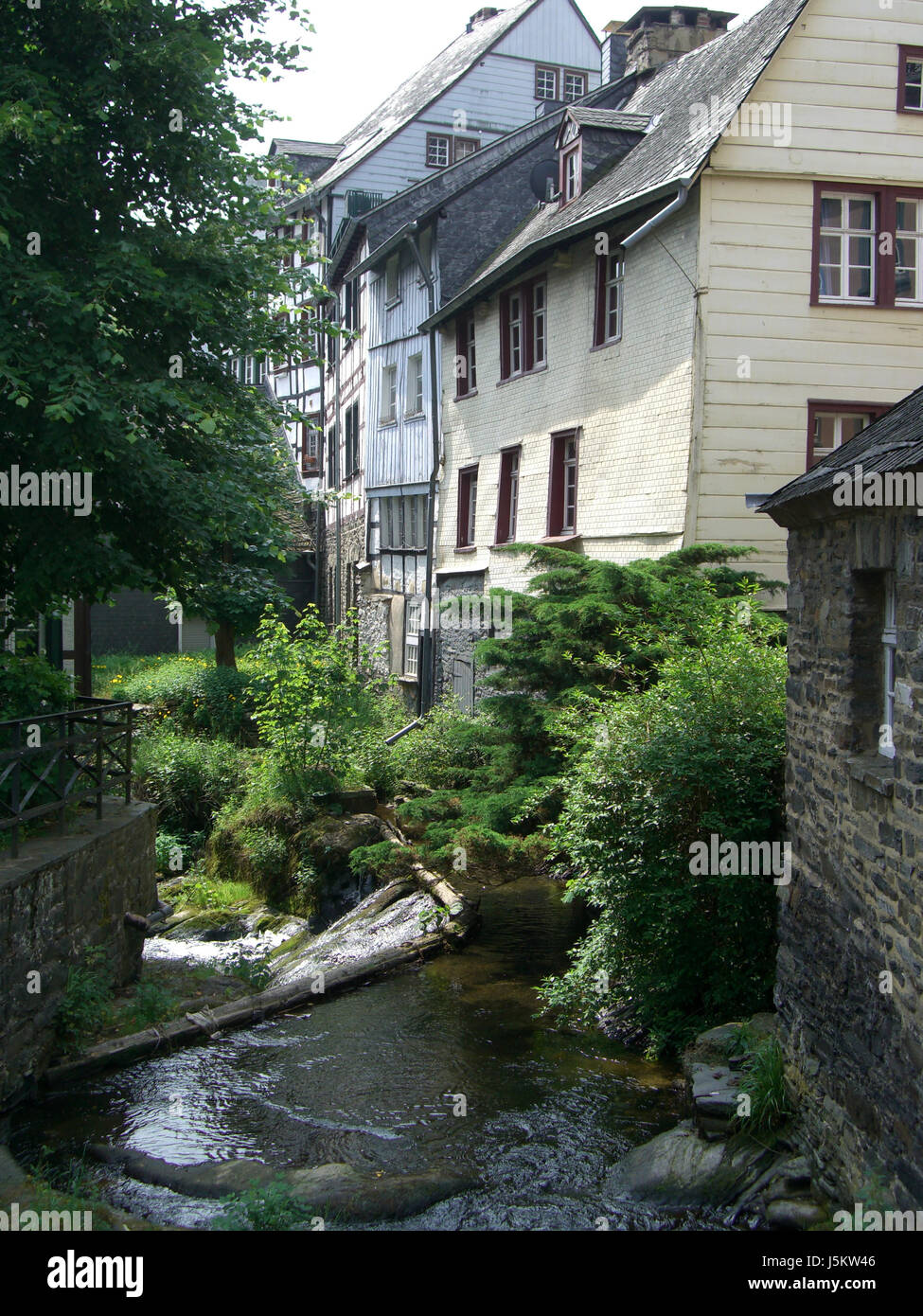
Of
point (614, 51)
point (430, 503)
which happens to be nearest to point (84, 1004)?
point (430, 503)

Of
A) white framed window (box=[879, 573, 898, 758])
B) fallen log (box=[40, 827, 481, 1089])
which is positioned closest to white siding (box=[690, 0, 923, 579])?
fallen log (box=[40, 827, 481, 1089])

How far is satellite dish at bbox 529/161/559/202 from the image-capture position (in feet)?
71.7

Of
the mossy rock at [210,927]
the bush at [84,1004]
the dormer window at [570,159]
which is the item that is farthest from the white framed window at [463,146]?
the bush at [84,1004]

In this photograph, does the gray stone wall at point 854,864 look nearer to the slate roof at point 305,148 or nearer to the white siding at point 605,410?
the white siding at point 605,410

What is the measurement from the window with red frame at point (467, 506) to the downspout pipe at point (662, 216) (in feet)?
22.3

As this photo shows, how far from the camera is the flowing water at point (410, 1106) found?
22.3ft

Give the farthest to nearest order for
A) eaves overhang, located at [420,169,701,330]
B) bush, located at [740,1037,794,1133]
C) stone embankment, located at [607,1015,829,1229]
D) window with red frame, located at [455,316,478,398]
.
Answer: window with red frame, located at [455,316,478,398], eaves overhang, located at [420,169,701,330], bush, located at [740,1037,794,1133], stone embankment, located at [607,1015,829,1229]

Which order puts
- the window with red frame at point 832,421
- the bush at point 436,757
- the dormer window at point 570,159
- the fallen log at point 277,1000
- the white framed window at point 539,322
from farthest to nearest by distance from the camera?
the white framed window at point 539,322
the dormer window at point 570,159
the bush at point 436,757
the window with red frame at point 832,421
the fallen log at point 277,1000

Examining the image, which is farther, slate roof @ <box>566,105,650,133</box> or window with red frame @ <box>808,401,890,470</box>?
slate roof @ <box>566,105,650,133</box>

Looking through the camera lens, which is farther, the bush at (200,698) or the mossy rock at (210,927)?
the bush at (200,698)

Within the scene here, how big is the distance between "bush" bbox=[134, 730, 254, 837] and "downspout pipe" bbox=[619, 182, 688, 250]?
9.48 m

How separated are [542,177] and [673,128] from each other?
248 inches

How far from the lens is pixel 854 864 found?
607cm

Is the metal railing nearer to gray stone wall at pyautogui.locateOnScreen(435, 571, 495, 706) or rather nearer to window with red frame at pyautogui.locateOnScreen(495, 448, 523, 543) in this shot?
gray stone wall at pyautogui.locateOnScreen(435, 571, 495, 706)
